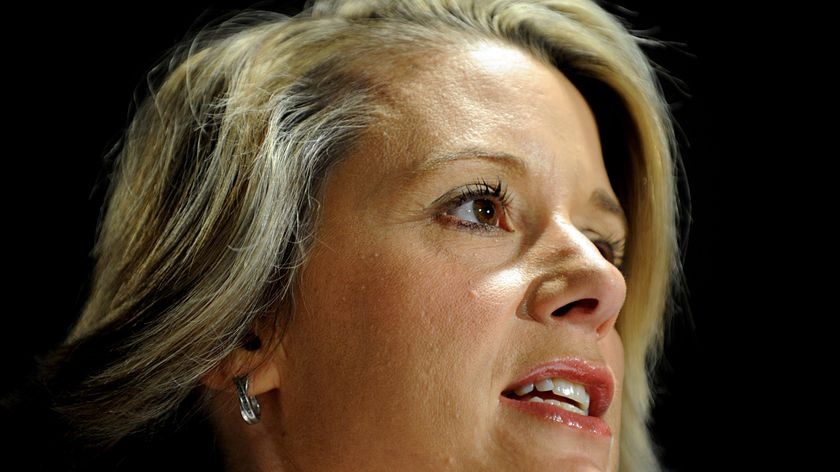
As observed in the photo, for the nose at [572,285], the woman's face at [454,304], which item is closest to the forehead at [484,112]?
the woman's face at [454,304]

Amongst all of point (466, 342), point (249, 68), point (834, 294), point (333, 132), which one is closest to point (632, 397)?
point (834, 294)

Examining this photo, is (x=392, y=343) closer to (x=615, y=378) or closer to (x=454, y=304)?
(x=454, y=304)

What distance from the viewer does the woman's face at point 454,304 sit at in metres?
1.23

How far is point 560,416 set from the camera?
1278mm

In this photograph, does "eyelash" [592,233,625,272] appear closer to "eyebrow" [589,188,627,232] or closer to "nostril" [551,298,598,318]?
"eyebrow" [589,188,627,232]

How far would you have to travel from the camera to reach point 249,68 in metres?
1.49

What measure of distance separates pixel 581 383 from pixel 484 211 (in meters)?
0.29

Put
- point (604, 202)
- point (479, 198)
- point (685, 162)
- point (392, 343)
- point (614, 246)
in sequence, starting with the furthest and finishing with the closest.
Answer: point (685, 162)
point (614, 246)
point (604, 202)
point (479, 198)
point (392, 343)

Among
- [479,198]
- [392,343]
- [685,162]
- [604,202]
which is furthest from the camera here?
[685,162]

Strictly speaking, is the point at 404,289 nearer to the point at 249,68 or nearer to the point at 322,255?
the point at 322,255

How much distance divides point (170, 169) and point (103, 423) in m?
0.40

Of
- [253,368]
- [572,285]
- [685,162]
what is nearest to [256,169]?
[253,368]

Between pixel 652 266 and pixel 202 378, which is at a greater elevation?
pixel 202 378

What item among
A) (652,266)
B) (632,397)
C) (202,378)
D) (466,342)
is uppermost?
(466,342)
